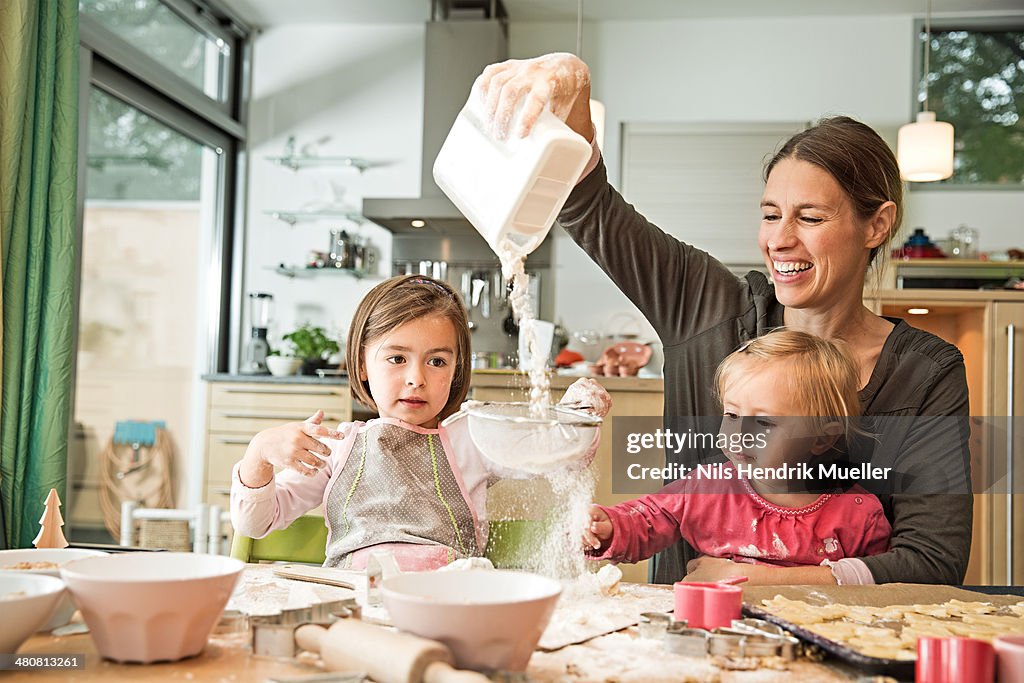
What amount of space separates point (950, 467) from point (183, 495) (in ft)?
12.5

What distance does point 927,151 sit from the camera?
350 centimetres

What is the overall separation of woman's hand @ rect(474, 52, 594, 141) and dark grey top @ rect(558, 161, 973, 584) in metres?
0.36

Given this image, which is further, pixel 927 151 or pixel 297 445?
pixel 927 151

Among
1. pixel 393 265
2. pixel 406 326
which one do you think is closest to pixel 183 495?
pixel 393 265

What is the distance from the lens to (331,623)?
740 mm

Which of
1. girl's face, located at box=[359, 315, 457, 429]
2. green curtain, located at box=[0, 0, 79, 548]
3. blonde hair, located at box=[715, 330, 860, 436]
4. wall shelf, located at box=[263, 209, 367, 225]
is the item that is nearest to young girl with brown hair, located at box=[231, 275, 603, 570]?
girl's face, located at box=[359, 315, 457, 429]

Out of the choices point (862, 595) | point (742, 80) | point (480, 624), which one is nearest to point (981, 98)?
point (742, 80)

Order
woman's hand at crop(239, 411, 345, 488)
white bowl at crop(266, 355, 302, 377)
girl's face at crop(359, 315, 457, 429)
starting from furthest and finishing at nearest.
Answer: white bowl at crop(266, 355, 302, 377) → girl's face at crop(359, 315, 457, 429) → woman's hand at crop(239, 411, 345, 488)

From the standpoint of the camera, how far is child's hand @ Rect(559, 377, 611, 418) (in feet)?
4.10

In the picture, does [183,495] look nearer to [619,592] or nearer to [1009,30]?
[619,592]

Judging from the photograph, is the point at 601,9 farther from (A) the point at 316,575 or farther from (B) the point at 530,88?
(A) the point at 316,575

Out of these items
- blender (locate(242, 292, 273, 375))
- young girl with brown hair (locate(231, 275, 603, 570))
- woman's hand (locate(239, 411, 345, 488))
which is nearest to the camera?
woman's hand (locate(239, 411, 345, 488))

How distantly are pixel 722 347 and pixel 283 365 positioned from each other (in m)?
2.95

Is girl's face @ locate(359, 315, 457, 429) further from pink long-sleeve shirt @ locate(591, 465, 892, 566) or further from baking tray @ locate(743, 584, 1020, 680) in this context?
baking tray @ locate(743, 584, 1020, 680)
